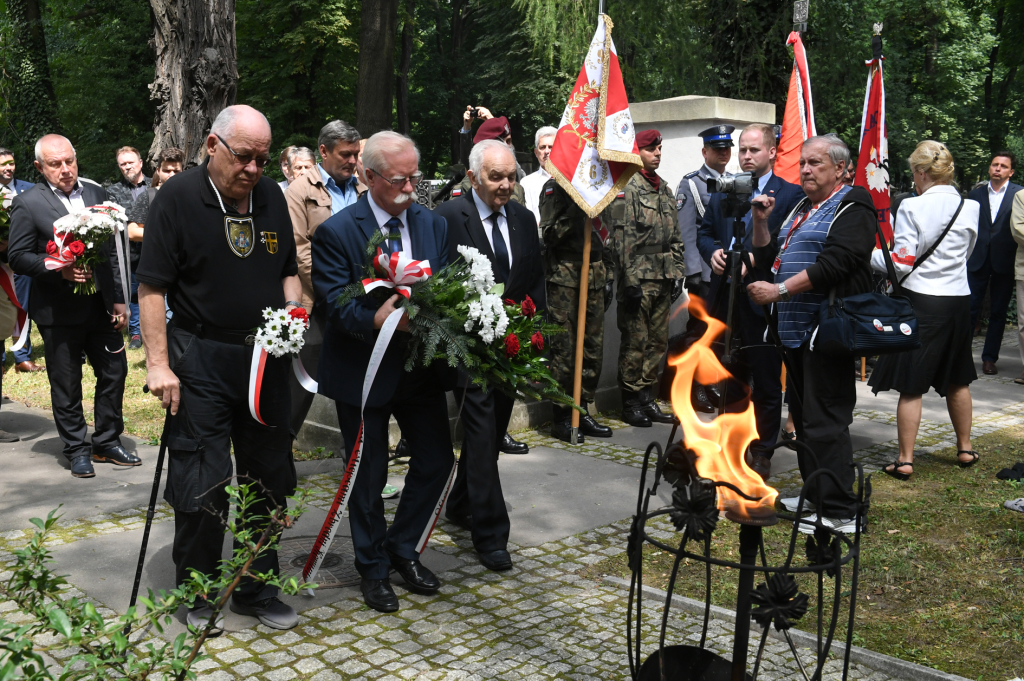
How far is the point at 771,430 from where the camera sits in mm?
7246

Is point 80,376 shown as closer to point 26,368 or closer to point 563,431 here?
point 563,431

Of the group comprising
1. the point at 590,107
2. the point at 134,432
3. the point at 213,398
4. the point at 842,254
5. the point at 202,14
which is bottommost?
the point at 134,432

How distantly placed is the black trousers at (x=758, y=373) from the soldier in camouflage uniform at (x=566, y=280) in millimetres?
1414

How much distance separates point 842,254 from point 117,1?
26611 millimetres

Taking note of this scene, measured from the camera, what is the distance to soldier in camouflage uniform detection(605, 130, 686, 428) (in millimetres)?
8523

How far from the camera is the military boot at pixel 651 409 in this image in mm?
8750

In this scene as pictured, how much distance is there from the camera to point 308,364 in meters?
6.98

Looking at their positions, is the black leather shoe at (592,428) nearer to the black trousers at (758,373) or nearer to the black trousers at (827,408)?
the black trousers at (758,373)

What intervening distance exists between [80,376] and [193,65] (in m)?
3.11

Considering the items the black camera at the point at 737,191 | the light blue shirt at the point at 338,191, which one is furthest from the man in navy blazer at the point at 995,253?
the light blue shirt at the point at 338,191

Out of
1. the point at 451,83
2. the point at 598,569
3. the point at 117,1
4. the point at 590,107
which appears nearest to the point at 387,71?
the point at 590,107

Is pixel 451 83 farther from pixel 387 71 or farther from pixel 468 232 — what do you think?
pixel 468 232

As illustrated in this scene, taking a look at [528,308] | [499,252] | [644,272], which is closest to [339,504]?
[528,308]

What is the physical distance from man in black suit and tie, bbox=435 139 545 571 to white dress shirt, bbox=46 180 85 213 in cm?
329
